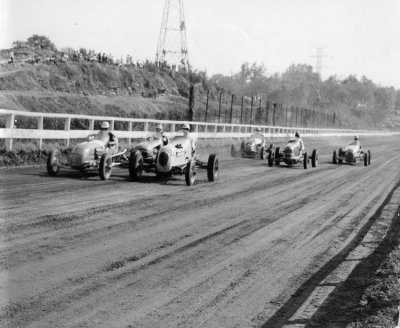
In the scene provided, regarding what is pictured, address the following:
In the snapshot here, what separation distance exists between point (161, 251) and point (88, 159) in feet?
20.4

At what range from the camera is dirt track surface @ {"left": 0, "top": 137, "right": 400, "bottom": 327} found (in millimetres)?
4477

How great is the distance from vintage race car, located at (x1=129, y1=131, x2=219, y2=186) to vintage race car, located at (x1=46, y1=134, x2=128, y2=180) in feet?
1.94

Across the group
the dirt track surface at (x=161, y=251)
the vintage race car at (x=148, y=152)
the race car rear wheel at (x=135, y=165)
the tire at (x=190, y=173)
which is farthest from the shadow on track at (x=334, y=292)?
the vintage race car at (x=148, y=152)

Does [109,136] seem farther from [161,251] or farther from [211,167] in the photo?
[161,251]

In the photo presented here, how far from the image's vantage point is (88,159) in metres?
12.1

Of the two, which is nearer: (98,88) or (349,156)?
(349,156)

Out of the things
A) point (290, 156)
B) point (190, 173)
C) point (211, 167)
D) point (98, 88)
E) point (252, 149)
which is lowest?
point (190, 173)

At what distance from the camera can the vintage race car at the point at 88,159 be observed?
11938mm

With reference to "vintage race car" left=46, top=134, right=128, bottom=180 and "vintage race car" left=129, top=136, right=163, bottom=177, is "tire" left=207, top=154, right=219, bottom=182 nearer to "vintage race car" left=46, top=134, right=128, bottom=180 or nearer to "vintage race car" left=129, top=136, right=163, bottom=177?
"vintage race car" left=129, top=136, right=163, bottom=177

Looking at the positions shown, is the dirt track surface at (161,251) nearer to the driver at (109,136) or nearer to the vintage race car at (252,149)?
the driver at (109,136)

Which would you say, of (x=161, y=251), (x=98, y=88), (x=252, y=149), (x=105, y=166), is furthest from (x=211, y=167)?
(x=98, y=88)

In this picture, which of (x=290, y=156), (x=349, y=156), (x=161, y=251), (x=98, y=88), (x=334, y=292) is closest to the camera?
(x=334, y=292)

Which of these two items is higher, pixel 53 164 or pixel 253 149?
pixel 253 149

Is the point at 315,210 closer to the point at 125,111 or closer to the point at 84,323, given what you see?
the point at 84,323
